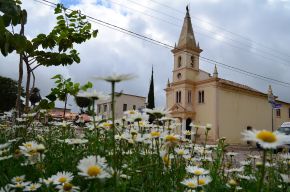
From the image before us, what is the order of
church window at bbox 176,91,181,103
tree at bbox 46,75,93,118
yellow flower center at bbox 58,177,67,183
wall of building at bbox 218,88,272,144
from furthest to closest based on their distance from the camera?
church window at bbox 176,91,181,103 < wall of building at bbox 218,88,272,144 < tree at bbox 46,75,93,118 < yellow flower center at bbox 58,177,67,183

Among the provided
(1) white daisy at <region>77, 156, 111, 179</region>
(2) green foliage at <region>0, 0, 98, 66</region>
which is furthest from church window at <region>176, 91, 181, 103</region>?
(1) white daisy at <region>77, 156, 111, 179</region>

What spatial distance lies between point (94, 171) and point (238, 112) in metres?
38.7

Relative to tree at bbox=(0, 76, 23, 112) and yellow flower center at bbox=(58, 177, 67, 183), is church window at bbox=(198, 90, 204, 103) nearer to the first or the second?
tree at bbox=(0, 76, 23, 112)

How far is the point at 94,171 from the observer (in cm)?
138

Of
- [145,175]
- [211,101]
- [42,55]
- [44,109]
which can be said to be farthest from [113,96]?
[211,101]

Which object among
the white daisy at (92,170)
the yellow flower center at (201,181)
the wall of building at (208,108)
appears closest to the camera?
the white daisy at (92,170)

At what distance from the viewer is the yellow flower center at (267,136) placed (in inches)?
49.8

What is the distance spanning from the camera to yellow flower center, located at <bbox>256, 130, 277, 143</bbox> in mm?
1265

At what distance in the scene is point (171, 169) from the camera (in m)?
2.60

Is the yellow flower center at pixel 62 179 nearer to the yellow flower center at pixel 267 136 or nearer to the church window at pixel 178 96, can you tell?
the yellow flower center at pixel 267 136

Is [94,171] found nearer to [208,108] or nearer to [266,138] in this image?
[266,138]

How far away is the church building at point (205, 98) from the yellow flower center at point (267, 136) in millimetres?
33810

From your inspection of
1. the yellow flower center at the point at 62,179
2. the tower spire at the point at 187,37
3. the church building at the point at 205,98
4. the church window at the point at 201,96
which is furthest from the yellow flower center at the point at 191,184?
the tower spire at the point at 187,37

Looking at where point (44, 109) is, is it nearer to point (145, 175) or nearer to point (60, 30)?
point (60, 30)
